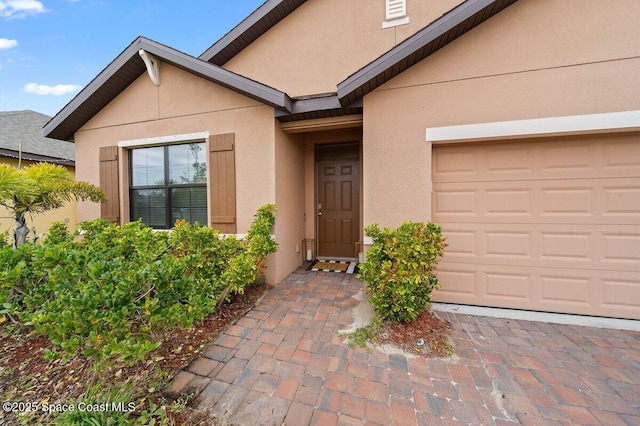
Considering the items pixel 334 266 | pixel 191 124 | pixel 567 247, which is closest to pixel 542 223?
pixel 567 247

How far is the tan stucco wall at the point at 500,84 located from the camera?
2922 mm

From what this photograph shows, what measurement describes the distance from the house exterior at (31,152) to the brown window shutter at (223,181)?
514 cm

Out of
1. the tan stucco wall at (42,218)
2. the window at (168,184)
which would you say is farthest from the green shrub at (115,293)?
the tan stucco wall at (42,218)

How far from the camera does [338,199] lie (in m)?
5.59

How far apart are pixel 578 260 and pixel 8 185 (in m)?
7.82

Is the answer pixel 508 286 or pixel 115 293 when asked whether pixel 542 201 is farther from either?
pixel 115 293

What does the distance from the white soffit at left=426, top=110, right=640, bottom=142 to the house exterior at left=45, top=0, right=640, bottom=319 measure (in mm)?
15

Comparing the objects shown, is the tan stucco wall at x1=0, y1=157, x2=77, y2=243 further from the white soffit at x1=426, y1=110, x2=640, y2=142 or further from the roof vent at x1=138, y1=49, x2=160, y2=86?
the white soffit at x1=426, y1=110, x2=640, y2=142

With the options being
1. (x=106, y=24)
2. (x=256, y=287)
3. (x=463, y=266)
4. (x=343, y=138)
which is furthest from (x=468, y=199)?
(x=106, y=24)

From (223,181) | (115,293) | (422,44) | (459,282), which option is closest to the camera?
(115,293)

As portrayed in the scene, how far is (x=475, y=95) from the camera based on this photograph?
3.28 metres

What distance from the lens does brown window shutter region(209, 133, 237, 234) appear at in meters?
4.29

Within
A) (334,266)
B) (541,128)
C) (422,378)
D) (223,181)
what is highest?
(541,128)

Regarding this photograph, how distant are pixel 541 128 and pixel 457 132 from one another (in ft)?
3.15
